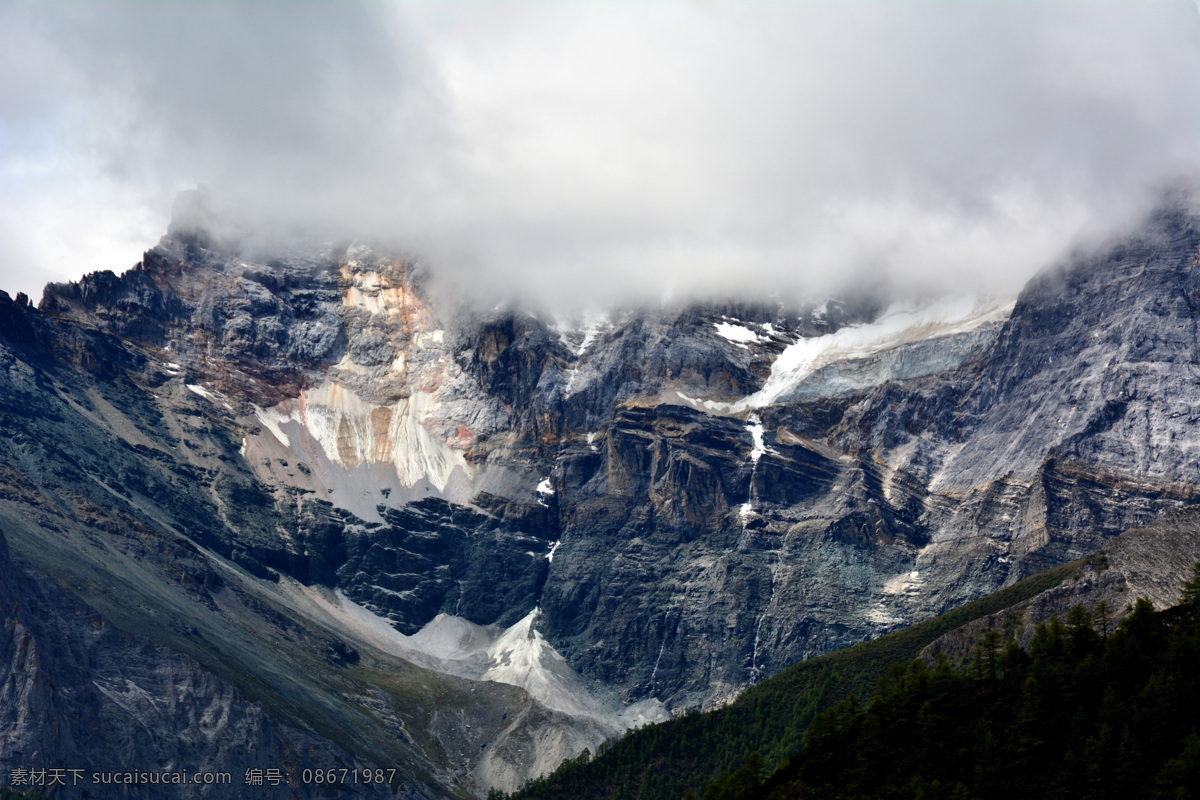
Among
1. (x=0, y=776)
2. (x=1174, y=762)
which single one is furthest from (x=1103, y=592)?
(x=0, y=776)

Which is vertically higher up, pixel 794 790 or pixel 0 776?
pixel 794 790

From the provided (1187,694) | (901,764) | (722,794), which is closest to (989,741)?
(901,764)

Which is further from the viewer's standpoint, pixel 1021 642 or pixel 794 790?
pixel 1021 642

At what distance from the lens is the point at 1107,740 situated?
105688 mm

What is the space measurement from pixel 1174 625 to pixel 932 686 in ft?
75.2

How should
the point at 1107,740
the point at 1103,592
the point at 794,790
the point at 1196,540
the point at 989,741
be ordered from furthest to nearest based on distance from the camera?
the point at 1103,592
the point at 1196,540
the point at 794,790
the point at 989,741
the point at 1107,740

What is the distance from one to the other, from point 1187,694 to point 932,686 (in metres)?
24.8

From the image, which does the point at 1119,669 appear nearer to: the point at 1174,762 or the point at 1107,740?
the point at 1107,740

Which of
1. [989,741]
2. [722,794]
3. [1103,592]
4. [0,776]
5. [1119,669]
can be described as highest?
[1103,592]

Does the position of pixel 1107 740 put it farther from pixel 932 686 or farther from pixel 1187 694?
pixel 932 686

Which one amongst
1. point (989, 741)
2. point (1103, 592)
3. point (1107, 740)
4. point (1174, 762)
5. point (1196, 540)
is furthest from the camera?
point (1103, 592)

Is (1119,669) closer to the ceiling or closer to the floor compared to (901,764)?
closer to the ceiling

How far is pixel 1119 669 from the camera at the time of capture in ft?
385

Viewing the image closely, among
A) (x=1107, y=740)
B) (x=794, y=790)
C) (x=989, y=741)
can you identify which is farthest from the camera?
(x=794, y=790)
